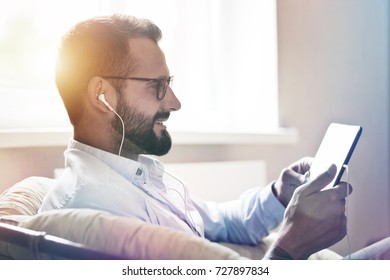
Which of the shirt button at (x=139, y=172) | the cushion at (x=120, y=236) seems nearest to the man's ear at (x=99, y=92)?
the shirt button at (x=139, y=172)

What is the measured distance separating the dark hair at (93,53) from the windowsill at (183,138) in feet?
0.21

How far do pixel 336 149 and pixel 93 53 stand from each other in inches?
18.0

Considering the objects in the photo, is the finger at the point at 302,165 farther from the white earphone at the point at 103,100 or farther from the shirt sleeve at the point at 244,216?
the white earphone at the point at 103,100

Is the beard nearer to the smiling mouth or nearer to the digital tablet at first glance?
the smiling mouth

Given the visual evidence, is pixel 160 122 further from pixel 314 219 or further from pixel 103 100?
pixel 314 219

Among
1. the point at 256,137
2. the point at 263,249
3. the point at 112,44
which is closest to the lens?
the point at 112,44

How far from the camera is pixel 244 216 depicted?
3.83 ft

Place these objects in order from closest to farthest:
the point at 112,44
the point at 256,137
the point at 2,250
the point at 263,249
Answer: the point at 2,250 < the point at 112,44 < the point at 263,249 < the point at 256,137

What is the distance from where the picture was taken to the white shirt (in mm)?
913

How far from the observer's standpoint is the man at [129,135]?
0.95 metres

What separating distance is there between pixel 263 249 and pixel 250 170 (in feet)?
0.58

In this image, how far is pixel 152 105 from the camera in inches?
40.1
